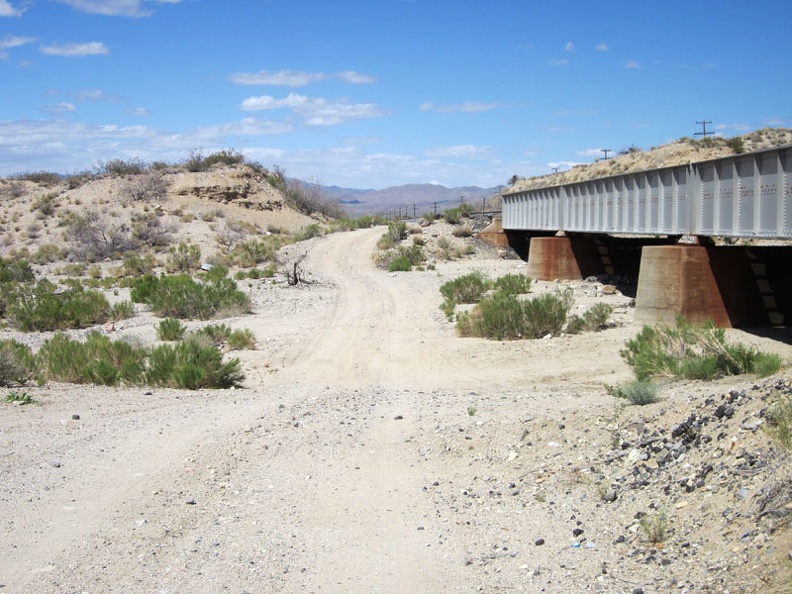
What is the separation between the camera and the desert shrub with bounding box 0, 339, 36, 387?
12695 millimetres

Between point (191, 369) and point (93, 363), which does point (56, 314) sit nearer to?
point (93, 363)

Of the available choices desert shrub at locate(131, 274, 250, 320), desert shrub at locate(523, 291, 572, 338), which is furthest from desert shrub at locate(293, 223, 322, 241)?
desert shrub at locate(523, 291, 572, 338)

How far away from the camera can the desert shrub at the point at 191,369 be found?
13273mm

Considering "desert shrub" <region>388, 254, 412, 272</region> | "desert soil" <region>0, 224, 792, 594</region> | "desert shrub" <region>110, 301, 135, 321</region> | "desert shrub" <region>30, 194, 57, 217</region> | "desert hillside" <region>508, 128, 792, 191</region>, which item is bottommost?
"desert soil" <region>0, 224, 792, 594</region>

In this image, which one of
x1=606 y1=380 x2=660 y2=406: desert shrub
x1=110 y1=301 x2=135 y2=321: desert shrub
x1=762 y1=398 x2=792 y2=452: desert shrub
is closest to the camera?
x1=762 y1=398 x2=792 y2=452: desert shrub

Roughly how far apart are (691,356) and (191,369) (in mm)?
7587

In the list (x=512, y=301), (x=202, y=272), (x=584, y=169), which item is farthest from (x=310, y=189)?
(x=512, y=301)

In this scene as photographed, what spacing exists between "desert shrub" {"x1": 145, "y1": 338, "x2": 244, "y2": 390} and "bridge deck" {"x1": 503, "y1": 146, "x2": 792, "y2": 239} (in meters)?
9.41

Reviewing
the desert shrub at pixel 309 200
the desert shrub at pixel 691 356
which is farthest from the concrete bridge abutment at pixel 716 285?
the desert shrub at pixel 309 200

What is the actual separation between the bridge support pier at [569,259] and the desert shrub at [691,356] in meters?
14.1

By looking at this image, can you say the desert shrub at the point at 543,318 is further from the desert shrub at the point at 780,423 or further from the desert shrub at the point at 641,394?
the desert shrub at the point at 780,423

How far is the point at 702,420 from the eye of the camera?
7.08m

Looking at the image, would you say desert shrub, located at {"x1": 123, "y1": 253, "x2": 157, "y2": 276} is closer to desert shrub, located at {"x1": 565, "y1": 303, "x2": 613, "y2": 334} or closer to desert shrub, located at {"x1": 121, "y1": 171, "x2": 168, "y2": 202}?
desert shrub, located at {"x1": 121, "y1": 171, "x2": 168, "y2": 202}

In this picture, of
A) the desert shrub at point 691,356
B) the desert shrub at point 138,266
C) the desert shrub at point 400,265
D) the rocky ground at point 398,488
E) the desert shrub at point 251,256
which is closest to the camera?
the rocky ground at point 398,488
